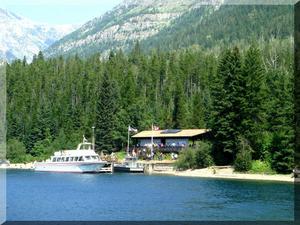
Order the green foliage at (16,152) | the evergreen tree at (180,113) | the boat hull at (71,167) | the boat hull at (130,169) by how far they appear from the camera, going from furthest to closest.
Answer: the green foliage at (16,152)
the evergreen tree at (180,113)
the boat hull at (71,167)
the boat hull at (130,169)

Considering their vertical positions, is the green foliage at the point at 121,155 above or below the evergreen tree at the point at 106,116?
below

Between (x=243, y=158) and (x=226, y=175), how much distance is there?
224 cm

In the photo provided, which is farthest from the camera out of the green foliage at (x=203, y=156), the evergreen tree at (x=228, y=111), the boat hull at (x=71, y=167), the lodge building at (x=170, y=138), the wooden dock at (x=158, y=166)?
the lodge building at (x=170, y=138)

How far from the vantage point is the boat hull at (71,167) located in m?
75.1

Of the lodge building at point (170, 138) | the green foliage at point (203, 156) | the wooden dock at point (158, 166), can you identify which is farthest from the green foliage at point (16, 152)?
the green foliage at point (203, 156)

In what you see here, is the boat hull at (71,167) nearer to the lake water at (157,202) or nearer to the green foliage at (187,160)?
the green foliage at (187,160)

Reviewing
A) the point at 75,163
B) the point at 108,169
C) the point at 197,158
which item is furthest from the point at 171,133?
the point at 197,158

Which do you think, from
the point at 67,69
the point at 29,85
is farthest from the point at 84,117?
the point at 67,69

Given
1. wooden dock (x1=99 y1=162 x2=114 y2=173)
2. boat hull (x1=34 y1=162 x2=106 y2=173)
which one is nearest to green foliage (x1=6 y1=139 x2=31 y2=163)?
boat hull (x1=34 y1=162 x2=106 y2=173)

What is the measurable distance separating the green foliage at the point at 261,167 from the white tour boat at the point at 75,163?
20640mm

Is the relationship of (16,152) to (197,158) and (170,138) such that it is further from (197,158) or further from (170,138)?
(197,158)

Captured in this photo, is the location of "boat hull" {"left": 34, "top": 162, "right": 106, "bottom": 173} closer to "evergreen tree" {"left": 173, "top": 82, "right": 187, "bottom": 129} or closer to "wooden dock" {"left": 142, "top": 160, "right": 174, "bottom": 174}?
"wooden dock" {"left": 142, "top": 160, "right": 174, "bottom": 174}

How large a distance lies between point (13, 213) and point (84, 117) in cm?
6882

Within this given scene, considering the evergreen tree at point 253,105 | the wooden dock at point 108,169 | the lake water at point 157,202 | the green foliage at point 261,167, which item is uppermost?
the evergreen tree at point 253,105
